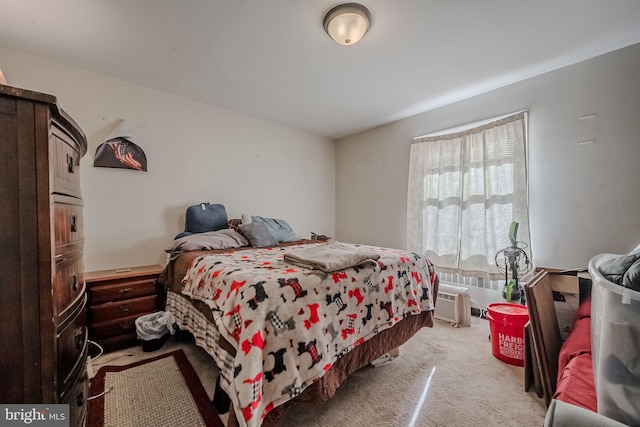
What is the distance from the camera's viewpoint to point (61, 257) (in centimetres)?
91

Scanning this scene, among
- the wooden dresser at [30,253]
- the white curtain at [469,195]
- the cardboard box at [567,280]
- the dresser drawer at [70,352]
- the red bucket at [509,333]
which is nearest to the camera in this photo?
the wooden dresser at [30,253]

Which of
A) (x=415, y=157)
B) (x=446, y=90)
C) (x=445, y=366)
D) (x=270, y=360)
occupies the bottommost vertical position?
(x=445, y=366)

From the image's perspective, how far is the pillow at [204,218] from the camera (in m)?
2.86

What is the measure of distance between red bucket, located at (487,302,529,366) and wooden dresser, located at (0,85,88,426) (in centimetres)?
257

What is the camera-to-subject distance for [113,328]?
85.1 inches

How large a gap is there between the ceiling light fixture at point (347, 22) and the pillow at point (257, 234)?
1933 millimetres

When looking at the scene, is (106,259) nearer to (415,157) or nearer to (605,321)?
(605,321)

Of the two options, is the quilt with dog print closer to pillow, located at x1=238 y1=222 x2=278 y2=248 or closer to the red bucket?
the red bucket

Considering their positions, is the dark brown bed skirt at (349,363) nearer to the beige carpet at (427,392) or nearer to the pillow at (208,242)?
the beige carpet at (427,392)

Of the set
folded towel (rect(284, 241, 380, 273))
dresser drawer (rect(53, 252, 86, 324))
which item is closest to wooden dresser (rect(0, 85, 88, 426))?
dresser drawer (rect(53, 252, 86, 324))

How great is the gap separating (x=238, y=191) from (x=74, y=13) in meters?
2.08

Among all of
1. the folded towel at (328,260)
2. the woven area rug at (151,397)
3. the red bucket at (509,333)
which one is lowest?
the woven area rug at (151,397)

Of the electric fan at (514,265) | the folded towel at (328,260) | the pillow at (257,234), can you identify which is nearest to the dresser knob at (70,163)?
the folded towel at (328,260)

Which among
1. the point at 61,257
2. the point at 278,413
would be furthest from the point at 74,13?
the point at 278,413
